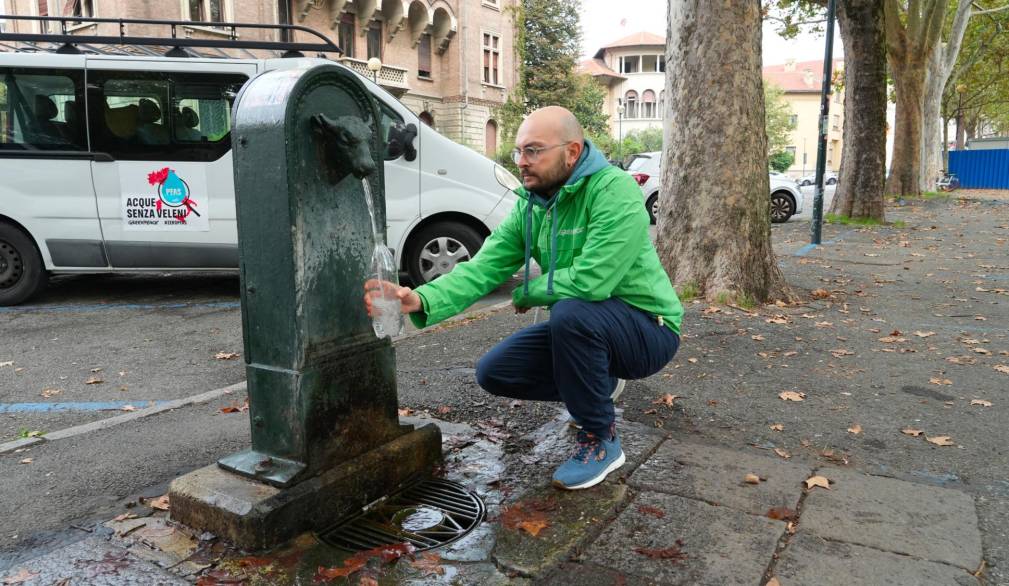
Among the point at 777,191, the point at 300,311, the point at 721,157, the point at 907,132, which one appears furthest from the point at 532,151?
the point at 907,132

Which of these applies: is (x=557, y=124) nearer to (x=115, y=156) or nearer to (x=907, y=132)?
(x=115, y=156)

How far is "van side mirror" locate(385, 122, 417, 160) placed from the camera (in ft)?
23.9

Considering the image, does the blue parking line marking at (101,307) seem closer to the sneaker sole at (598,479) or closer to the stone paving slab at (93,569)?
the stone paving slab at (93,569)

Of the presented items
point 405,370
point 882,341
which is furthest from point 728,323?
point 405,370

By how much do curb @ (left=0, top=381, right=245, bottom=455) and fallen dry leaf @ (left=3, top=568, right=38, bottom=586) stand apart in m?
1.42

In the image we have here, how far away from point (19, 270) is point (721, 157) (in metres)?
6.55

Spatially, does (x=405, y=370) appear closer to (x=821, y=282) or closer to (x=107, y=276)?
(x=821, y=282)

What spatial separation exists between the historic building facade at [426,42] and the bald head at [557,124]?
91.3 feet

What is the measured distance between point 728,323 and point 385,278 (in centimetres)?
352

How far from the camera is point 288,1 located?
31.5 meters

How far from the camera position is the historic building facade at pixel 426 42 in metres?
30.3

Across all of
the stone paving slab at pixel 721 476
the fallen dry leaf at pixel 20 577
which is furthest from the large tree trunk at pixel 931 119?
the fallen dry leaf at pixel 20 577

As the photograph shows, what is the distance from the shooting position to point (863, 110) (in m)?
14.2

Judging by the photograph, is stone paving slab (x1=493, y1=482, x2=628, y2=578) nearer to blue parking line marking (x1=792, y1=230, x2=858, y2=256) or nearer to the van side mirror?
the van side mirror
